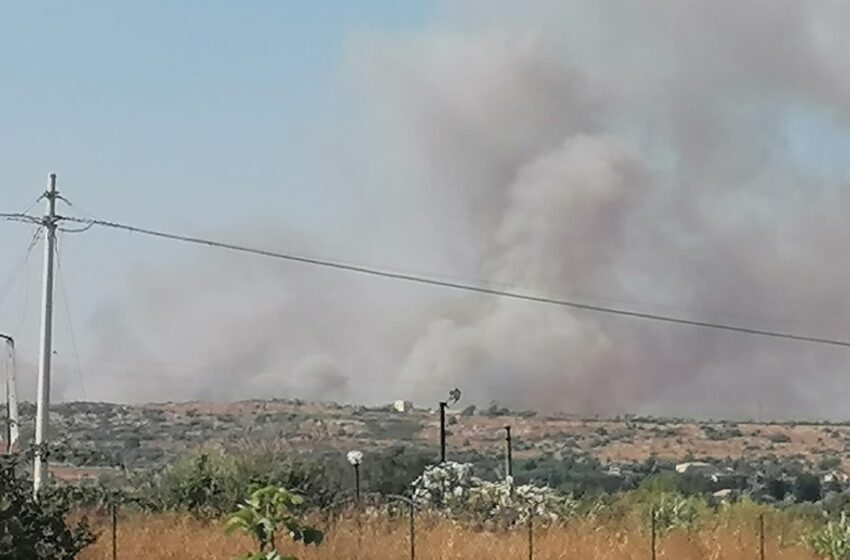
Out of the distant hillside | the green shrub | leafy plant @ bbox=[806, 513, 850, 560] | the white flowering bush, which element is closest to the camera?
the green shrub

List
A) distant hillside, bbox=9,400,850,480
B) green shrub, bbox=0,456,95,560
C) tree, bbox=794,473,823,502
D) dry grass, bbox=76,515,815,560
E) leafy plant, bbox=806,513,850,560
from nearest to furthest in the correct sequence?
1. green shrub, bbox=0,456,95,560
2. dry grass, bbox=76,515,815,560
3. leafy plant, bbox=806,513,850,560
4. tree, bbox=794,473,823,502
5. distant hillside, bbox=9,400,850,480

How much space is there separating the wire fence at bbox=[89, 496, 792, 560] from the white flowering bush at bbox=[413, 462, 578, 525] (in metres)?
0.45

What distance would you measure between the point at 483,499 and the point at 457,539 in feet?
15.9

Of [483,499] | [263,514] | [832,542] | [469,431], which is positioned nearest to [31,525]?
[263,514]

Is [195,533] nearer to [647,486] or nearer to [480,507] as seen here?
[480,507]

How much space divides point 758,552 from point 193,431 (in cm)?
6432

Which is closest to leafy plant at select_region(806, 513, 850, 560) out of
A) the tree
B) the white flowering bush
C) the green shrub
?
the white flowering bush

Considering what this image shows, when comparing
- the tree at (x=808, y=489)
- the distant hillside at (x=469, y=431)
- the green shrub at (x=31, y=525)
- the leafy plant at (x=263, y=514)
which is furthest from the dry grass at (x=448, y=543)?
the distant hillside at (x=469, y=431)

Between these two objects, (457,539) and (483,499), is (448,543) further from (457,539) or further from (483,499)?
(483,499)

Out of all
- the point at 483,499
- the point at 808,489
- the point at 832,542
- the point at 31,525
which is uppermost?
the point at 808,489

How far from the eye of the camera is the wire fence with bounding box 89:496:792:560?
2403cm

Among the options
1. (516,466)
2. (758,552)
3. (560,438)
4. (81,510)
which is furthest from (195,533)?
(560,438)

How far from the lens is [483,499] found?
31.0 meters

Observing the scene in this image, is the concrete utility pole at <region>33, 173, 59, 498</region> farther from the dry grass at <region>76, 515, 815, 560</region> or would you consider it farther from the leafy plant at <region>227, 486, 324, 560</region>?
the leafy plant at <region>227, 486, 324, 560</region>
